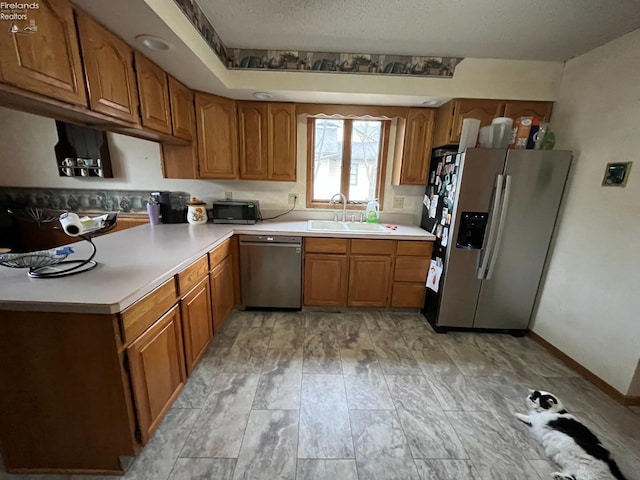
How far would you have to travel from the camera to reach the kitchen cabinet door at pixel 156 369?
1.16m

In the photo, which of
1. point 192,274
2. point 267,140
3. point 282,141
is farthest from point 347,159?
point 192,274

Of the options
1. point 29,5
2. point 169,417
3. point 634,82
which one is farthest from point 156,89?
point 634,82

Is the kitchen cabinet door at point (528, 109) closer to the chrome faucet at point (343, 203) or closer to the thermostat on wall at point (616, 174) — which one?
the thermostat on wall at point (616, 174)

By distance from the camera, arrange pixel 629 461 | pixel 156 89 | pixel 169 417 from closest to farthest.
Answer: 1. pixel 629 461
2. pixel 169 417
3. pixel 156 89

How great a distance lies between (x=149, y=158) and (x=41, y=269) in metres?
1.86

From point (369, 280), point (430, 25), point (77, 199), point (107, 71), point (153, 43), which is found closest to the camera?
point (107, 71)

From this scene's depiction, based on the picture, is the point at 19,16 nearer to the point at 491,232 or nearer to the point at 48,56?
the point at 48,56

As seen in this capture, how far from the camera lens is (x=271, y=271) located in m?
2.54

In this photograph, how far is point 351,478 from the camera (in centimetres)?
119

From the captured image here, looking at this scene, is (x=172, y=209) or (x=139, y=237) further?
(x=172, y=209)

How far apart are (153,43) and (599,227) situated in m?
3.26

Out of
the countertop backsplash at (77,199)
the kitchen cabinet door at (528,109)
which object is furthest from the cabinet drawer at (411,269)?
the countertop backsplash at (77,199)

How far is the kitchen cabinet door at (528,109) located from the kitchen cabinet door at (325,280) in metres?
2.00

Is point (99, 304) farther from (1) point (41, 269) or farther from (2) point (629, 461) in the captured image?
(2) point (629, 461)
